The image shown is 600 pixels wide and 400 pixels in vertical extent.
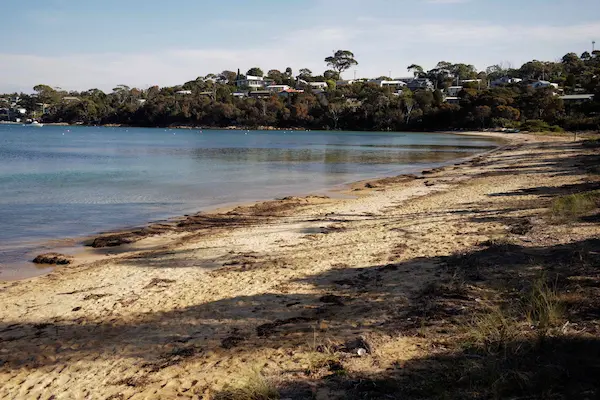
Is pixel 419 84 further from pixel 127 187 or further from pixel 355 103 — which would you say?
pixel 127 187

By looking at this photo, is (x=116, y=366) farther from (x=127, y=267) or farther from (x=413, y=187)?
(x=413, y=187)

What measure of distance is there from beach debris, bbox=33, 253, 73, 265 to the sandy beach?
0.28 metres

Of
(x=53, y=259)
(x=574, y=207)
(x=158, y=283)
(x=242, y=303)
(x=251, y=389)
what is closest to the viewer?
(x=251, y=389)

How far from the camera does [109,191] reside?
75.4 feet

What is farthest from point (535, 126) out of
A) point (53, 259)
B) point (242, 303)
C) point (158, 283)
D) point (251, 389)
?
point (251, 389)

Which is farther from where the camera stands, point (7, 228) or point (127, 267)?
point (7, 228)

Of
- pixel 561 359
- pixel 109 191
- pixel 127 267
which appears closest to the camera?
pixel 561 359

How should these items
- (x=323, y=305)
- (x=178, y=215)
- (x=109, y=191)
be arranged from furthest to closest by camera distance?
(x=109, y=191) → (x=178, y=215) → (x=323, y=305)

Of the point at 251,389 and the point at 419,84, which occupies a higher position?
the point at 419,84

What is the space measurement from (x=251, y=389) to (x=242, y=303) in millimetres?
2791

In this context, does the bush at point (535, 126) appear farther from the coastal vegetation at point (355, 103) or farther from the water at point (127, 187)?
the water at point (127, 187)

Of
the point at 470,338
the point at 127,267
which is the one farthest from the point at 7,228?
the point at 470,338

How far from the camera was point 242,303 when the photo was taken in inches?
276

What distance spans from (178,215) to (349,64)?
17511cm
